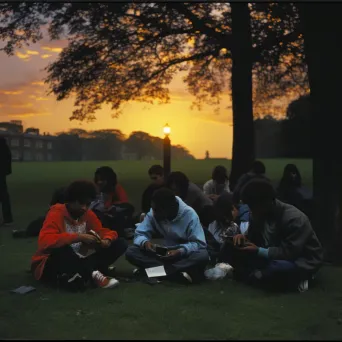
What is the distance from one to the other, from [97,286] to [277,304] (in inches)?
80.2

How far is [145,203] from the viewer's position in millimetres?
11188

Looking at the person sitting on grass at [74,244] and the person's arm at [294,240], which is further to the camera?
the person sitting on grass at [74,244]

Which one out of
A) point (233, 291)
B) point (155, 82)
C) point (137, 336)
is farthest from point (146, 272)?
Result: point (155, 82)

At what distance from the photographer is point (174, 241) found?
23.5ft

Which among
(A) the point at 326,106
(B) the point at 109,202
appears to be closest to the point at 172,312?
(A) the point at 326,106

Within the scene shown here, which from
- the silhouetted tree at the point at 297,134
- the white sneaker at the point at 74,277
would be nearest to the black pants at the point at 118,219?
the white sneaker at the point at 74,277

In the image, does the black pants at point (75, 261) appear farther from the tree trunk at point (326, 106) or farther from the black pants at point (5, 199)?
the black pants at point (5, 199)

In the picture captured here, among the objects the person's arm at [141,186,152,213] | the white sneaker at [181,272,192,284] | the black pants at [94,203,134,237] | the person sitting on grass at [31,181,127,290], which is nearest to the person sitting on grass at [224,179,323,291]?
the white sneaker at [181,272,192,284]

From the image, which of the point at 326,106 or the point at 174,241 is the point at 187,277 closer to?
the point at 174,241

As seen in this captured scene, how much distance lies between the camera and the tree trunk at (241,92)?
18.5 metres

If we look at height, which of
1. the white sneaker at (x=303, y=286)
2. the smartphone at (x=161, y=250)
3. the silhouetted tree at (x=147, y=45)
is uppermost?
the silhouetted tree at (x=147, y=45)

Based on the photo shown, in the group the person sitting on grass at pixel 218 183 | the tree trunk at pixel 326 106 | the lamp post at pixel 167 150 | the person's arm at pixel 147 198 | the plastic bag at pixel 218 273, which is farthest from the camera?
the lamp post at pixel 167 150

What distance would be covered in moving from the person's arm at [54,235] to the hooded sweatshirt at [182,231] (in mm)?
949

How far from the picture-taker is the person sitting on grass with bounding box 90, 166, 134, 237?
1032 centimetres
